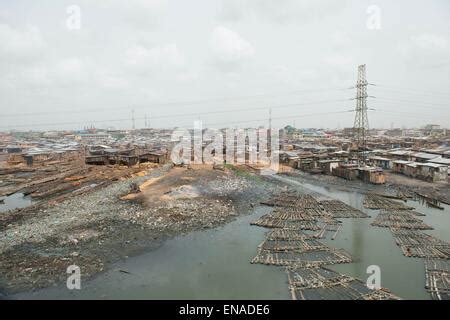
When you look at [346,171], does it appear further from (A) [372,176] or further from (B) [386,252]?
(B) [386,252]

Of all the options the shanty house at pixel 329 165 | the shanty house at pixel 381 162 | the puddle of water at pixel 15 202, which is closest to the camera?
the puddle of water at pixel 15 202

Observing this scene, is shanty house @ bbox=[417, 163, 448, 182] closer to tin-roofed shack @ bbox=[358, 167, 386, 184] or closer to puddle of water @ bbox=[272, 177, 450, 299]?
tin-roofed shack @ bbox=[358, 167, 386, 184]

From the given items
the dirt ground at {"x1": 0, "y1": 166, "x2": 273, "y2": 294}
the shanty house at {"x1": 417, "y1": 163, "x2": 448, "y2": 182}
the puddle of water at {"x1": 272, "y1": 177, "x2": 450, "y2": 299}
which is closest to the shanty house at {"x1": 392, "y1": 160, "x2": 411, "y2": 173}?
the shanty house at {"x1": 417, "y1": 163, "x2": 448, "y2": 182}

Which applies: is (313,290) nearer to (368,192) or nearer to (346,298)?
(346,298)

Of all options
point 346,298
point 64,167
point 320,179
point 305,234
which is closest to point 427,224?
point 305,234

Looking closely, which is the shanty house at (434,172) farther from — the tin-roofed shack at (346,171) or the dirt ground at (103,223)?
the dirt ground at (103,223)

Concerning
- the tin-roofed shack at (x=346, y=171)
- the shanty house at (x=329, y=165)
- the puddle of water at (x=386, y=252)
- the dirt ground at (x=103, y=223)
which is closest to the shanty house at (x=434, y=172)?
the tin-roofed shack at (x=346, y=171)

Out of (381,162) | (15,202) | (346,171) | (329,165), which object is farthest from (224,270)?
(381,162)
